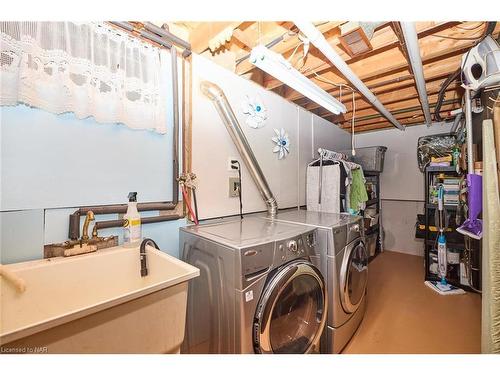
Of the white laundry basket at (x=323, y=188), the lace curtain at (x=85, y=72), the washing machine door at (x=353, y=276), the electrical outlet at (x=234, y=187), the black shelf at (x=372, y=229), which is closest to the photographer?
the lace curtain at (x=85, y=72)

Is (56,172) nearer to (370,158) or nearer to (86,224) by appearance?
(86,224)

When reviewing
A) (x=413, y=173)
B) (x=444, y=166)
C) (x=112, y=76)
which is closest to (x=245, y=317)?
(x=112, y=76)

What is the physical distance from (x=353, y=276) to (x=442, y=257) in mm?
1881

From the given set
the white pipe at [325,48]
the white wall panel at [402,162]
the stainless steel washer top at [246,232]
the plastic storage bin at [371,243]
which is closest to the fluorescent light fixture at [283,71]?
the white pipe at [325,48]

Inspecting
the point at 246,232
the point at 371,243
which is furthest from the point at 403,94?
the point at 246,232

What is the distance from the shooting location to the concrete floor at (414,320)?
1.76 meters

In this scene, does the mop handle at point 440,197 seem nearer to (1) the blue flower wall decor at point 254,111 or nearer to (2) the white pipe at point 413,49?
(2) the white pipe at point 413,49

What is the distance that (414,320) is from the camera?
211 cm

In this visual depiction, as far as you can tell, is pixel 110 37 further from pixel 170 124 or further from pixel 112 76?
pixel 170 124

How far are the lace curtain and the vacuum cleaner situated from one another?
3502mm

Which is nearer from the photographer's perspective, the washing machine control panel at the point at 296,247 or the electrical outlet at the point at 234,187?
the washing machine control panel at the point at 296,247

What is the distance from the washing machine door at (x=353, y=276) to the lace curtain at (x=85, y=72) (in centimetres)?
166

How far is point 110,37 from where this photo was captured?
1.25 metres

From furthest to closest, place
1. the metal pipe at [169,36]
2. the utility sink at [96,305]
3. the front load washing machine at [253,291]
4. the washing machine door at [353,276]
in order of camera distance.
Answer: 1. the washing machine door at [353,276]
2. the metal pipe at [169,36]
3. the front load washing machine at [253,291]
4. the utility sink at [96,305]
